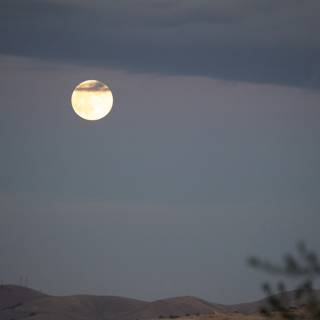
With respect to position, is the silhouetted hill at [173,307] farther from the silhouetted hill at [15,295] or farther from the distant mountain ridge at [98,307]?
the silhouetted hill at [15,295]

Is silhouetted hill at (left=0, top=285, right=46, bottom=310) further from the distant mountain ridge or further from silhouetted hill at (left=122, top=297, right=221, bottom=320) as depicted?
silhouetted hill at (left=122, top=297, right=221, bottom=320)

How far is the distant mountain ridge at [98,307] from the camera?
133m

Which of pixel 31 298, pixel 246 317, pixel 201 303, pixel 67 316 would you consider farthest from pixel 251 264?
pixel 31 298

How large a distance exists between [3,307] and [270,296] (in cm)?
12789

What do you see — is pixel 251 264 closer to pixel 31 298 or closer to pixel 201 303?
pixel 201 303

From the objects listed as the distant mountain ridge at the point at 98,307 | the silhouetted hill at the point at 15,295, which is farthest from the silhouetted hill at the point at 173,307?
the silhouetted hill at the point at 15,295

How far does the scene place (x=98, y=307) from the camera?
498 feet

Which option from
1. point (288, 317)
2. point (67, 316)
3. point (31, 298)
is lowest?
Result: point (288, 317)

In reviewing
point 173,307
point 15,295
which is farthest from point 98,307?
point 15,295

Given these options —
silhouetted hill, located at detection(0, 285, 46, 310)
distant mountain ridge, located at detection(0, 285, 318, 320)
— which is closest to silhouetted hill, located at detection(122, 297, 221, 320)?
distant mountain ridge, located at detection(0, 285, 318, 320)

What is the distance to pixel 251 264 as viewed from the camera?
78.2 feet

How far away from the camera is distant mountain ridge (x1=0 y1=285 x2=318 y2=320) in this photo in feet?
437

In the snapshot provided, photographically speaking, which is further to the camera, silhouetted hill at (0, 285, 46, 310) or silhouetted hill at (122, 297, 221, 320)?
silhouetted hill at (0, 285, 46, 310)

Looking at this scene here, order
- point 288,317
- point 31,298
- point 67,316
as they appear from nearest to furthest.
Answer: point 288,317, point 67,316, point 31,298
